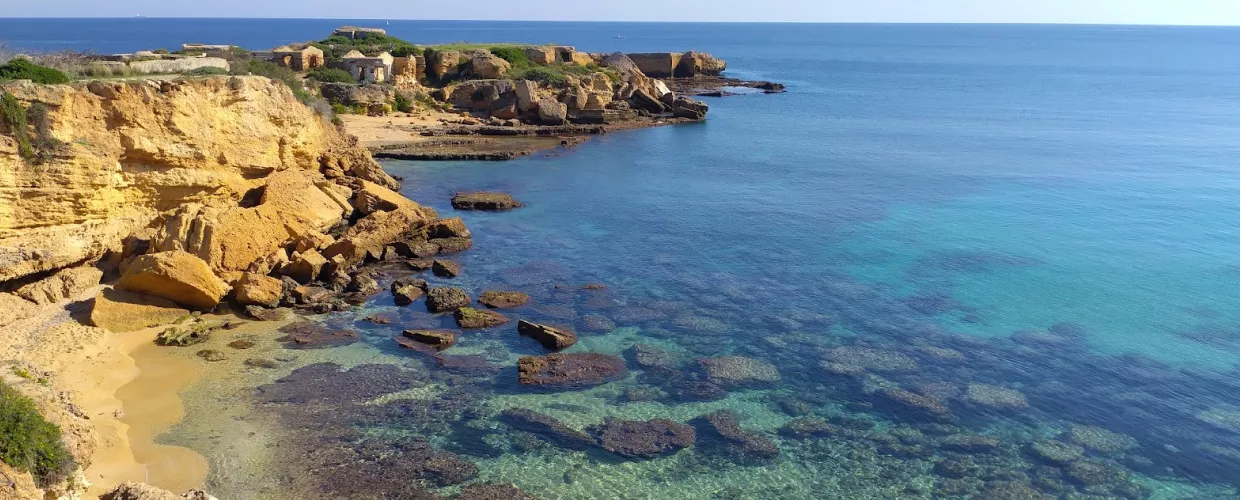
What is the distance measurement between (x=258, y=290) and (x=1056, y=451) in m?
18.5

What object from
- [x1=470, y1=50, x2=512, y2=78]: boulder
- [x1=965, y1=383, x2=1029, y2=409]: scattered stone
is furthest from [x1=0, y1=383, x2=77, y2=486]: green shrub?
[x1=470, y1=50, x2=512, y2=78]: boulder

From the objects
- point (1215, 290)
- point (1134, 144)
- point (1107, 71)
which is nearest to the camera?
point (1215, 290)

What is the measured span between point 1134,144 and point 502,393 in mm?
49377

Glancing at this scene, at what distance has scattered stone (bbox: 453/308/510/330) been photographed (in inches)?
848

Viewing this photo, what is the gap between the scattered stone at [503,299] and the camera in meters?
23.1

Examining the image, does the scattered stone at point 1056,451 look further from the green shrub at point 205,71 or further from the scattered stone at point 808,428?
the green shrub at point 205,71

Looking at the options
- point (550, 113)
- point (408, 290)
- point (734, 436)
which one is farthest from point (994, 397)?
point (550, 113)

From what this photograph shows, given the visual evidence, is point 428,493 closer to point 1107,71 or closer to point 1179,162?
point 1179,162

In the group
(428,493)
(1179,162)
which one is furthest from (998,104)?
(428,493)

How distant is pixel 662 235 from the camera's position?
104ft

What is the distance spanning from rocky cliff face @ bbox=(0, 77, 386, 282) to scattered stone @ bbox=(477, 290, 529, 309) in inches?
256

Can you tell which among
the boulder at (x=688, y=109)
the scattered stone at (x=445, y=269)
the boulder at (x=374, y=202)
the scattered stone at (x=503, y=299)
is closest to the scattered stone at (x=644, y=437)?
the scattered stone at (x=503, y=299)

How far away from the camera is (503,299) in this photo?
23.4 m

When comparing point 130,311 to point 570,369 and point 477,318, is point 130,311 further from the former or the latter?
point 570,369
